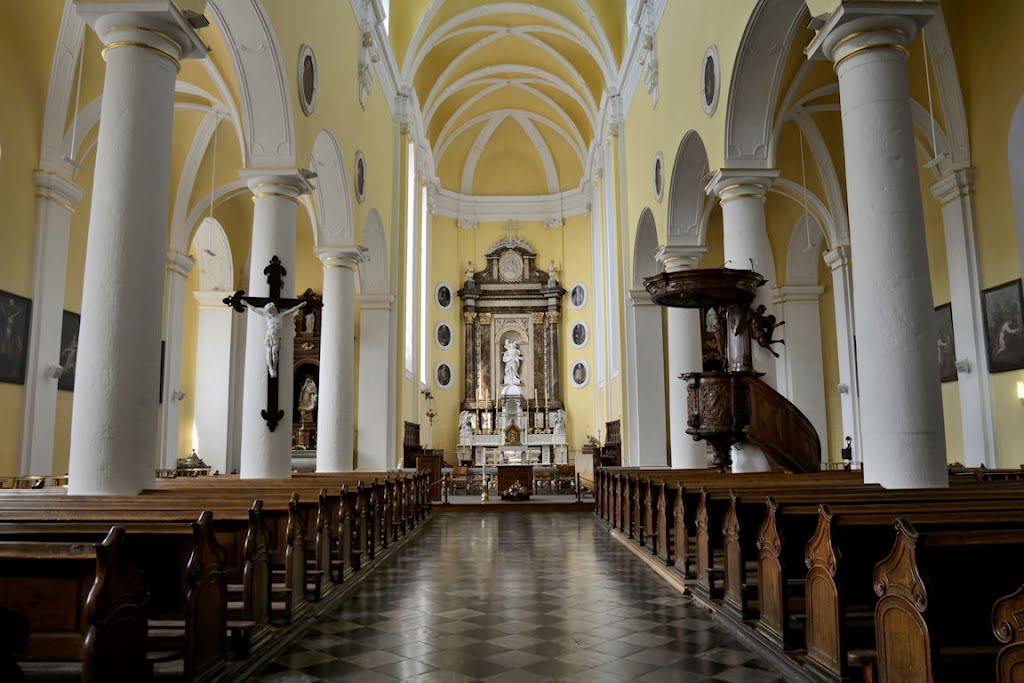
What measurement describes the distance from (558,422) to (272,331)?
14.6 meters

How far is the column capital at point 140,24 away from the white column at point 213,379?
1164 centimetres

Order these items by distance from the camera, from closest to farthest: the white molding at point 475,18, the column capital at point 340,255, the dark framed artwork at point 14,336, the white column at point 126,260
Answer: the white column at point 126,260 → the dark framed artwork at point 14,336 → the column capital at point 340,255 → the white molding at point 475,18

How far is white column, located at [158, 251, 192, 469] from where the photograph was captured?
14031 mm

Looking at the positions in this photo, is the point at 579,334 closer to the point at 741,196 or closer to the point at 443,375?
the point at 443,375

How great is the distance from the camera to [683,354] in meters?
11.9

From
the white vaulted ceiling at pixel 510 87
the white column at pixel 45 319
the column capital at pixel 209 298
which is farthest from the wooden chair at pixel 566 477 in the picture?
the white column at pixel 45 319

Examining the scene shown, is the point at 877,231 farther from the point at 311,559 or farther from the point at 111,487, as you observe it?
the point at 111,487

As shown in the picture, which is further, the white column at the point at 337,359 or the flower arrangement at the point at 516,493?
Answer: the flower arrangement at the point at 516,493

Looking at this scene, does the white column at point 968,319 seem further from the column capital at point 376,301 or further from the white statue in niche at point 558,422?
the white statue in niche at point 558,422

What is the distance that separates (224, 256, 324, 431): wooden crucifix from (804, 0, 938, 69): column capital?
5644mm

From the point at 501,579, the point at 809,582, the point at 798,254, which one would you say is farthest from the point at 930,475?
the point at 798,254

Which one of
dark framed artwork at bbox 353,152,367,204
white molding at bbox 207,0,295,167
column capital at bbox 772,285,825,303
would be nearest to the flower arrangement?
dark framed artwork at bbox 353,152,367,204

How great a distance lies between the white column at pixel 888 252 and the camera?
5156 millimetres

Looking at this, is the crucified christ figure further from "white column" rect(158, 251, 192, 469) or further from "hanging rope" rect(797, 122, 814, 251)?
"hanging rope" rect(797, 122, 814, 251)
